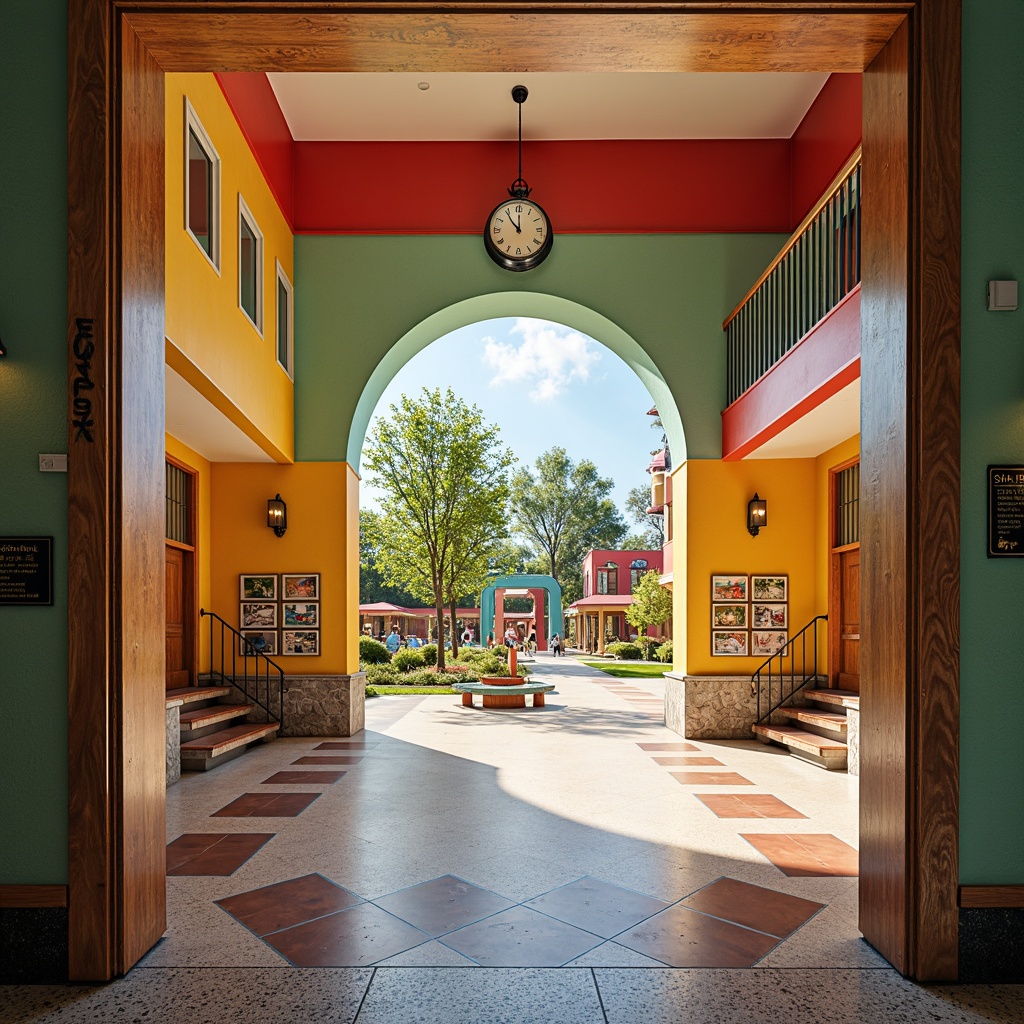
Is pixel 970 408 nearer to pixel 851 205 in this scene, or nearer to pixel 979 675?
pixel 979 675

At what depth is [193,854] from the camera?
4590 millimetres

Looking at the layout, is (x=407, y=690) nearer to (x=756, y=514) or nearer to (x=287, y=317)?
(x=287, y=317)

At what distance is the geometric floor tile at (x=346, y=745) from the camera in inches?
320

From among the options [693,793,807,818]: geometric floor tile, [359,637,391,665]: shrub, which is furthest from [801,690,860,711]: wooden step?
[359,637,391,665]: shrub

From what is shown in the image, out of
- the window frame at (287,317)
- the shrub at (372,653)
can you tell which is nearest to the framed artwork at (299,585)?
the window frame at (287,317)

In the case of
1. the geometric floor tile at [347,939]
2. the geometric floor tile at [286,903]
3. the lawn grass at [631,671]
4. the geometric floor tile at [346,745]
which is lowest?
the lawn grass at [631,671]

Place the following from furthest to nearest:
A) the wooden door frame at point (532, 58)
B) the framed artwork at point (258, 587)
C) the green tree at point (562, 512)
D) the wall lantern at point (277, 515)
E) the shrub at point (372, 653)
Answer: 1. the green tree at point (562, 512)
2. the shrub at point (372, 653)
3. the framed artwork at point (258, 587)
4. the wall lantern at point (277, 515)
5. the wooden door frame at point (532, 58)

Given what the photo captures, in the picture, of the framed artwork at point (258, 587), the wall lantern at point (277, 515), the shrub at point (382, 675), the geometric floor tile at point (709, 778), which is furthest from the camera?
the shrub at point (382, 675)

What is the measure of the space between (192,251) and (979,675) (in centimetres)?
529

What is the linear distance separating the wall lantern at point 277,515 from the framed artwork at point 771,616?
5.12 meters

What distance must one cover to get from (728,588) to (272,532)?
16.2 ft

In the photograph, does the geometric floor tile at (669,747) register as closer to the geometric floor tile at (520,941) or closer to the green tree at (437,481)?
the geometric floor tile at (520,941)

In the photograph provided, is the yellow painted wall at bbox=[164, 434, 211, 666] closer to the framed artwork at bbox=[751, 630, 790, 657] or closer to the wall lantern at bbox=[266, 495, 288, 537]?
the wall lantern at bbox=[266, 495, 288, 537]

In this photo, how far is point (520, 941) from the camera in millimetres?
3322
